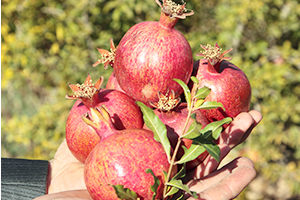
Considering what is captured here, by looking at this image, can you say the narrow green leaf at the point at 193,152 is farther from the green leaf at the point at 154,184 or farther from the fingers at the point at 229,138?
the fingers at the point at 229,138

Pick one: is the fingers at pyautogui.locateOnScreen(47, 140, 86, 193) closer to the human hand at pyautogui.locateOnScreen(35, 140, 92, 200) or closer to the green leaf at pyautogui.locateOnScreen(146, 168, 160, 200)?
the human hand at pyautogui.locateOnScreen(35, 140, 92, 200)

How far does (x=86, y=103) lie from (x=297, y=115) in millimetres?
2839

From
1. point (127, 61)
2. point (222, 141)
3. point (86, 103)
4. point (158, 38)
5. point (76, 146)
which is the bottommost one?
point (222, 141)

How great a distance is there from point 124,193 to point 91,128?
1.68 feet

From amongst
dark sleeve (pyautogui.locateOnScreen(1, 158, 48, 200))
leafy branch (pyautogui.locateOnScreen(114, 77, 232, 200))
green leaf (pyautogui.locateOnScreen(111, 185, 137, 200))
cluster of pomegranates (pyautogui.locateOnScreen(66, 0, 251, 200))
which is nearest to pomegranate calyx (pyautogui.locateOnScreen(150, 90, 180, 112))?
cluster of pomegranates (pyautogui.locateOnScreen(66, 0, 251, 200))

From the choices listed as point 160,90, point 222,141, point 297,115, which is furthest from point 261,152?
point 160,90

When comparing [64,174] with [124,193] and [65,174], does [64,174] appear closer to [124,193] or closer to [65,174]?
[65,174]

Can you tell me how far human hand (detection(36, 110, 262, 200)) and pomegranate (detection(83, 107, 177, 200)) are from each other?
0.25 metres

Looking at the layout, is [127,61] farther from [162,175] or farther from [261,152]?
[261,152]

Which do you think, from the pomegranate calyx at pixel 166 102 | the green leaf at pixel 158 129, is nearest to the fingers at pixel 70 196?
the green leaf at pixel 158 129

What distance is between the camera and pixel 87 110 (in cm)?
169

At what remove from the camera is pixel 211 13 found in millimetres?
3955

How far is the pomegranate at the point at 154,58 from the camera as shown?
5.04ft

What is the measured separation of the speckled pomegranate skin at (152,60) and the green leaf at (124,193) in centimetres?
57
